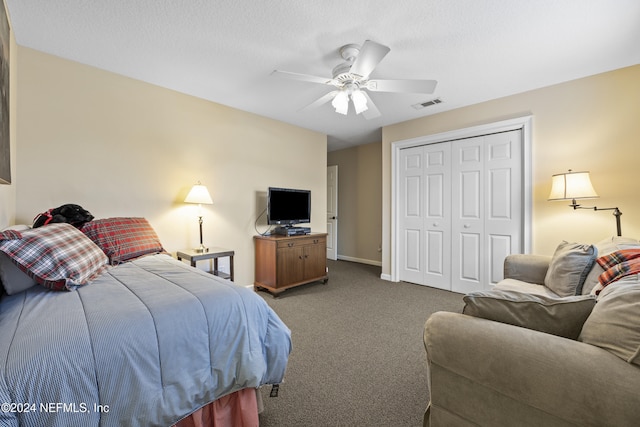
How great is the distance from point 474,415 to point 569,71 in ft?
10.8

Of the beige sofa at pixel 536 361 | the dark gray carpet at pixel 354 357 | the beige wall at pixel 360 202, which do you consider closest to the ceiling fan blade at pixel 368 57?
the beige sofa at pixel 536 361

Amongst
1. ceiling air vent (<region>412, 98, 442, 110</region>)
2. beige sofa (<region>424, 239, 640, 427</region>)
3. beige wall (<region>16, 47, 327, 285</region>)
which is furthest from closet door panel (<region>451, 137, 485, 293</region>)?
beige sofa (<region>424, 239, 640, 427</region>)

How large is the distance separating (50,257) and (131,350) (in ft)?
2.77

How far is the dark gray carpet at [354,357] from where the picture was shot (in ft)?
4.90

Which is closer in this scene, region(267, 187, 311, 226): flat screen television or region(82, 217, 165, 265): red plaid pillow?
region(82, 217, 165, 265): red plaid pillow

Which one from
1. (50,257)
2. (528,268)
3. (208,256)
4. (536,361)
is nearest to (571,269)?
(528,268)

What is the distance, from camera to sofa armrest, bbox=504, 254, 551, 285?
2.37m

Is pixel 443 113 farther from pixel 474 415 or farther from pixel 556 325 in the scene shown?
pixel 474 415

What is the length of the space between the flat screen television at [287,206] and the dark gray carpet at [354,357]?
102 cm

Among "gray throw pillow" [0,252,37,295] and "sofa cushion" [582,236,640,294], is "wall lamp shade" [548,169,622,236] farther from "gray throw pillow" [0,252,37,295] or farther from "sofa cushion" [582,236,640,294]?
"gray throw pillow" [0,252,37,295]

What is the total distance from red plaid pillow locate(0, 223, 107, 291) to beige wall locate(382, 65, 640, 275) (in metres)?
4.07

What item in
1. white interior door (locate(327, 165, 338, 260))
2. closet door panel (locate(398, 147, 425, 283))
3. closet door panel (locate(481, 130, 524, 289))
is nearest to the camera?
closet door panel (locate(481, 130, 524, 289))

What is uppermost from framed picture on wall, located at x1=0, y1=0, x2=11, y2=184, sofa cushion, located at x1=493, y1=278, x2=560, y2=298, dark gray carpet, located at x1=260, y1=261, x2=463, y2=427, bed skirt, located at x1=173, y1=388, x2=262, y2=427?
framed picture on wall, located at x1=0, y1=0, x2=11, y2=184

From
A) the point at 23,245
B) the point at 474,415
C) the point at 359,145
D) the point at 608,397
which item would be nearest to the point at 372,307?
the point at 474,415
